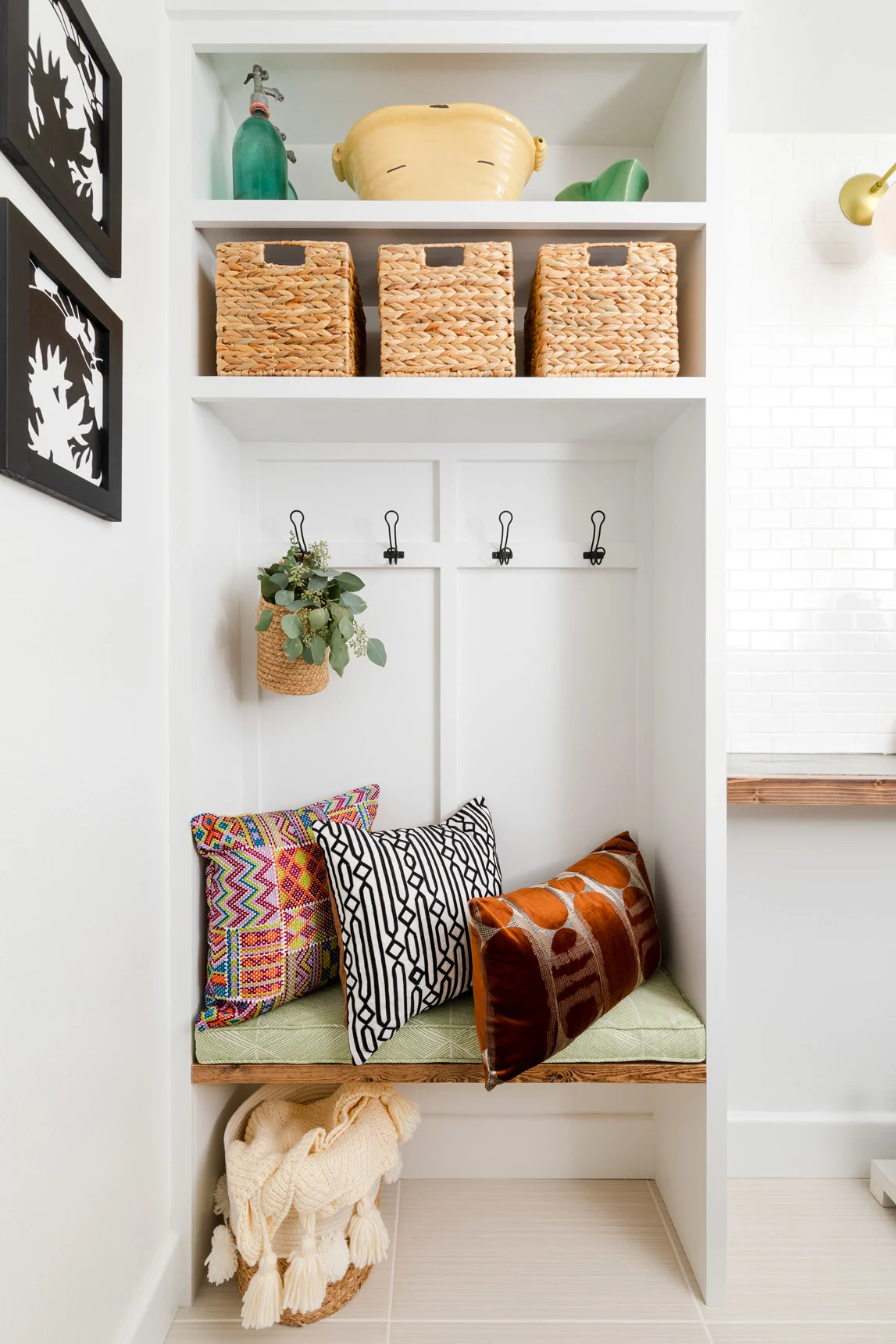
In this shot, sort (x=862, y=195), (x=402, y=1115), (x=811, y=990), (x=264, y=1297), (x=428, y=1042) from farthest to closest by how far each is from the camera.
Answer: (x=811, y=990) → (x=862, y=195) → (x=402, y=1115) → (x=428, y=1042) → (x=264, y=1297)

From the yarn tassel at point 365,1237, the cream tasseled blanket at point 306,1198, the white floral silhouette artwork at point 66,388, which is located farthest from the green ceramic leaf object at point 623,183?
the yarn tassel at point 365,1237

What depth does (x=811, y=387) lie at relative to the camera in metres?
1.95

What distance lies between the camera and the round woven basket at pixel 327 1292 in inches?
59.3

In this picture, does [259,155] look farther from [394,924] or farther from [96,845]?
[394,924]

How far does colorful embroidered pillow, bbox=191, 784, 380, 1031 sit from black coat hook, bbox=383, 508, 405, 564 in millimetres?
661

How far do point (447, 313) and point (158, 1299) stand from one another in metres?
1.87

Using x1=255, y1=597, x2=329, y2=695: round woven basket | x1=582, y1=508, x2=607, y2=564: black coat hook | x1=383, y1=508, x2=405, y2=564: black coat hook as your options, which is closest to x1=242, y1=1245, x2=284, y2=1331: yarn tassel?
x1=255, y1=597, x2=329, y2=695: round woven basket

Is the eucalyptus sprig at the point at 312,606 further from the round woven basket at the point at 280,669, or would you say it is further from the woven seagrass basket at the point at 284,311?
the woven seagrass basket at the point at 284,311

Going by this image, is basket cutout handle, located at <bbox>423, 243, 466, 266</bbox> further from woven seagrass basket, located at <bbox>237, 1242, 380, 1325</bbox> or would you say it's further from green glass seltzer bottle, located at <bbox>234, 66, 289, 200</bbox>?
woven seagrass basket, located at <bbox>237, 1242, 380, 1325</bbox>

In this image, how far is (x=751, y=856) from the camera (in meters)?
1.96

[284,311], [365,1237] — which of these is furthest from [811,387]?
[365,1237]

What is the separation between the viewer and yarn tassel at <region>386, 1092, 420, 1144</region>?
1632 mm

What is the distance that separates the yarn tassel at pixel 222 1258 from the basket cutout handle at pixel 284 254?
1.81 m

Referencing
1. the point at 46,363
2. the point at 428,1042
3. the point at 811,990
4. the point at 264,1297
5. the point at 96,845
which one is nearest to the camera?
the point at 46,363
